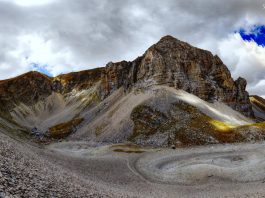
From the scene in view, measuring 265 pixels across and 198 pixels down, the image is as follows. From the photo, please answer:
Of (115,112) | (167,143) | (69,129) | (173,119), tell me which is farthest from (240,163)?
(69,129)

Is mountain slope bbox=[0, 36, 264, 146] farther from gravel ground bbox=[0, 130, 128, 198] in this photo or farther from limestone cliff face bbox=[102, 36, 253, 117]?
gravel ground bbox=[0, 130, 128, 198]

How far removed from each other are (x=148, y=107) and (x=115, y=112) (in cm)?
1781

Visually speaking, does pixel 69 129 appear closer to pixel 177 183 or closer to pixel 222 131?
pixel 222 131

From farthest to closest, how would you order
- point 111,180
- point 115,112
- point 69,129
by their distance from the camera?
point 69,129 → point 115,112 → point 111,180

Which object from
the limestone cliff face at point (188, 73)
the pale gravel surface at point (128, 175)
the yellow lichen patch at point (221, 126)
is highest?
the limestone cliff face at point (188, 73)

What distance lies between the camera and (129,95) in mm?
147875

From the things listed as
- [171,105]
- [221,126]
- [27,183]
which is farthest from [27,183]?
[171,105]

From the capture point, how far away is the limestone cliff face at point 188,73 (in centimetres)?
14725

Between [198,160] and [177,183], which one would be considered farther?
[198,160]

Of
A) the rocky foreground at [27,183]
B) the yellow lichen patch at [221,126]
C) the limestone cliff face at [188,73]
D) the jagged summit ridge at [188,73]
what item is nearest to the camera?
the rocky foreground at [27,183]

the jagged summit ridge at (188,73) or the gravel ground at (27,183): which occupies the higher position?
the jagged summit ridge at (188,73)

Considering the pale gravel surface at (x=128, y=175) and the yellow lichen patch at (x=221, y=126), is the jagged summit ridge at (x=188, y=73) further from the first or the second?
the pale gravel surface at (x=128, y=175)

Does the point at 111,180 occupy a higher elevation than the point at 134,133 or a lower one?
lower

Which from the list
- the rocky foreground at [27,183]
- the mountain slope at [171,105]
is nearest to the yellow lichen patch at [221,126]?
the mountain slope at [171,105]
